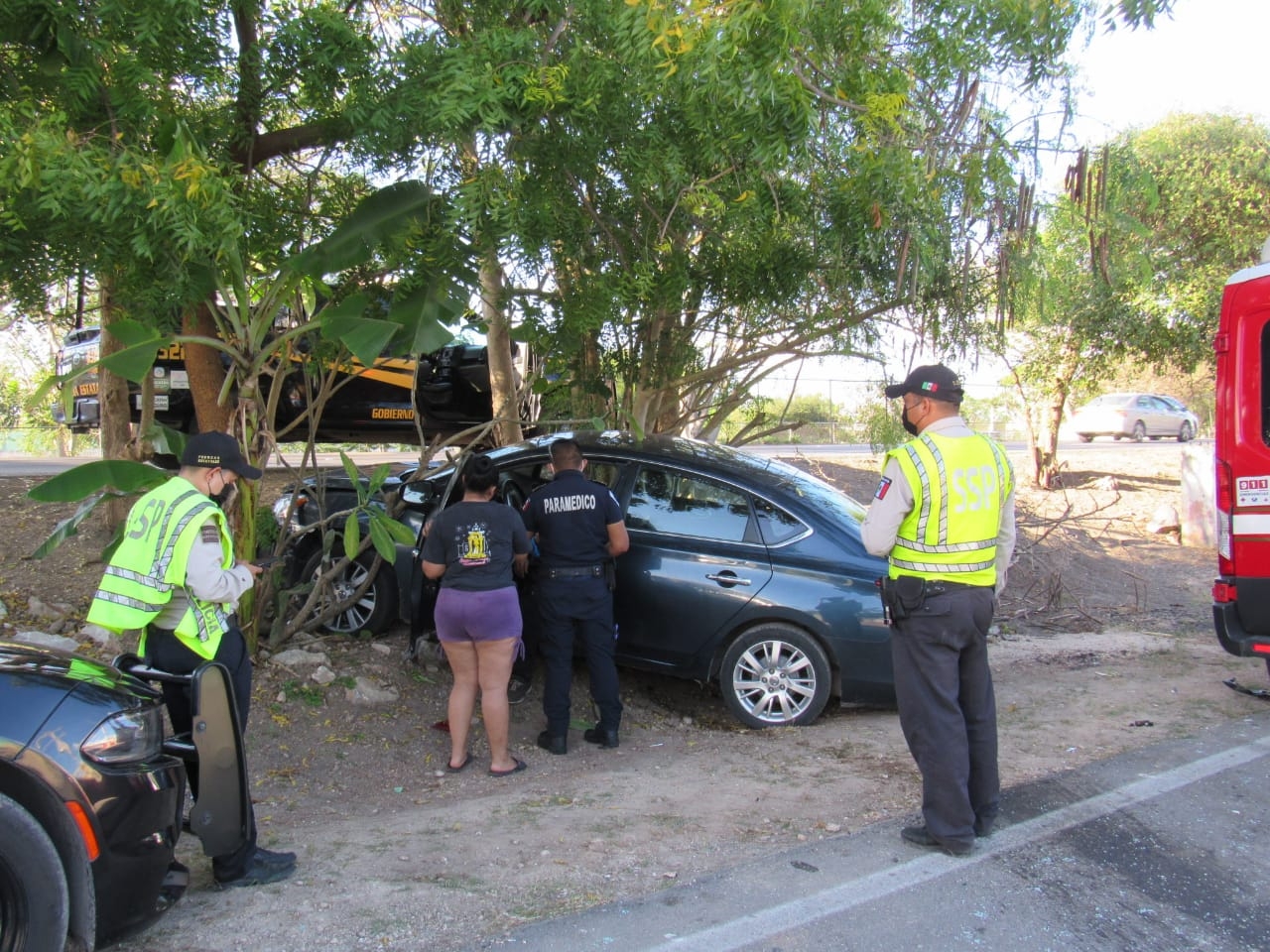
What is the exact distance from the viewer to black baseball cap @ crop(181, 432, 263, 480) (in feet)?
12.1

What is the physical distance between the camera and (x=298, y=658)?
616cm

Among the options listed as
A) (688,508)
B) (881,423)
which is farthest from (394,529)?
(881,423)

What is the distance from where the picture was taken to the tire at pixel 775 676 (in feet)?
19.0

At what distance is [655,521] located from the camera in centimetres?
614

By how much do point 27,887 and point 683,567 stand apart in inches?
155

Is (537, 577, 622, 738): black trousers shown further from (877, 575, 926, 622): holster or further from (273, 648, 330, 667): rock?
(877, 575, 926, 622): holster

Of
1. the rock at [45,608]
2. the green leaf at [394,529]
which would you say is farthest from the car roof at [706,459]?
the rock at [45,608]

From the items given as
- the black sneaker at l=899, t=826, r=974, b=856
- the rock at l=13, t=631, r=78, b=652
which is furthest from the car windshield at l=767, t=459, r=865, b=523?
the rock at l=13, t=631, r=78, b=652

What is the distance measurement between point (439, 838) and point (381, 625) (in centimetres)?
300

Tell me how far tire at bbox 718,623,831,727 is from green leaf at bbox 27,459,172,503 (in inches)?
132

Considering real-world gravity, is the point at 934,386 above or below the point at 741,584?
above

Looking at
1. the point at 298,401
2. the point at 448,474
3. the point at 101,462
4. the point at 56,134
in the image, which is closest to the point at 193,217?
the point at 56,134

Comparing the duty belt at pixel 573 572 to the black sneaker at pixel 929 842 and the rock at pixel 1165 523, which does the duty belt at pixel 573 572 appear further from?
the rock at pixel 1165 523

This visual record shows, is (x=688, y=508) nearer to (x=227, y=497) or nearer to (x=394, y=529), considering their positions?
(x=394, y=529)
